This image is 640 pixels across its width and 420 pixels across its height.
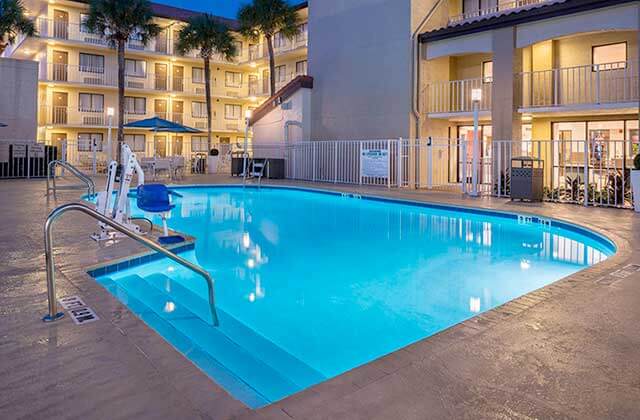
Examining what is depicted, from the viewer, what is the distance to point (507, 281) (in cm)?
666

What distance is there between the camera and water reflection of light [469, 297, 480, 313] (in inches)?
215

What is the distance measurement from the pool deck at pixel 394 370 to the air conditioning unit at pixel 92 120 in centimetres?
3034

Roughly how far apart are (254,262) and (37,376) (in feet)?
15.7

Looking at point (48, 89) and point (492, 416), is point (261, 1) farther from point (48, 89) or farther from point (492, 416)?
point (492, 416)

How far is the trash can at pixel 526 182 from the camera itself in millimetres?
13273

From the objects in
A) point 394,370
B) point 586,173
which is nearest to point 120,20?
point 586,173

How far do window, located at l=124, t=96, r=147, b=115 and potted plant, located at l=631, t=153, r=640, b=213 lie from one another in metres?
30.2

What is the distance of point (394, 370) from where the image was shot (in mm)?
3035

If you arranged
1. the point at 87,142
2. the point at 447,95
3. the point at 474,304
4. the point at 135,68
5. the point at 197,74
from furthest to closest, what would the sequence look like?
the point at 197,74, the point at 135,68, the point at 87,142, the point at 447,95, the point at 474,304

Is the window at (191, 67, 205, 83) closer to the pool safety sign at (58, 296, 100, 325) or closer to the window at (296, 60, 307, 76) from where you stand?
the window at (296, 60, 307, 76)

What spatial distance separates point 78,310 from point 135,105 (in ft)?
108

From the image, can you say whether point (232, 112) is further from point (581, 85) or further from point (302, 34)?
point (581, 85)

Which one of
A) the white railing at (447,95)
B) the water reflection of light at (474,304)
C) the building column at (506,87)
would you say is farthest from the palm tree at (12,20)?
the water reflection of light at (474,304)

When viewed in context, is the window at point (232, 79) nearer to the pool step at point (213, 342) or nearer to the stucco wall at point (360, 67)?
the stucco wall at point (360, 67)
